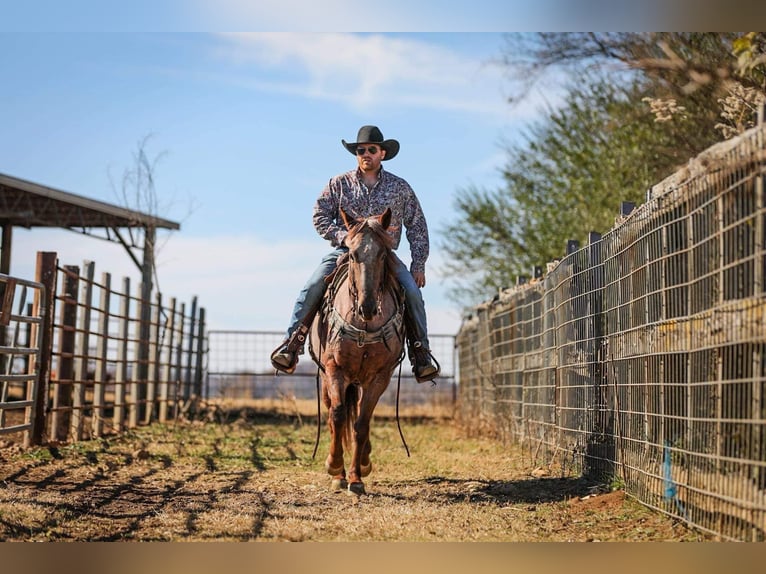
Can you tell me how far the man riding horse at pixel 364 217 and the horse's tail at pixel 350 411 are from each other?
51 cm

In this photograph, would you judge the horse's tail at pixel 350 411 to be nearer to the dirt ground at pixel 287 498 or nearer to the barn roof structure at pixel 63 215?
the dirt ground at pixel 287 498

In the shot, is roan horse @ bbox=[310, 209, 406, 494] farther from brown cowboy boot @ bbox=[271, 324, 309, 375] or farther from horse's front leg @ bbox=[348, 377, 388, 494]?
brown cowboy boot @ bbox=[271, 324, 309, 375]

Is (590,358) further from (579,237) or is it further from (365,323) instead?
(579,237)

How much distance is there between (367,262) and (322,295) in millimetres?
1240

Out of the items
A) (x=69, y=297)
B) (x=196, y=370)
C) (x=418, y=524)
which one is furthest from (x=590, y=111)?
(x=418, y=524)

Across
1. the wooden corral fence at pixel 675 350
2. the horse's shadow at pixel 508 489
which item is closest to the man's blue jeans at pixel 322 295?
the horse's shadow at pixel 508 489

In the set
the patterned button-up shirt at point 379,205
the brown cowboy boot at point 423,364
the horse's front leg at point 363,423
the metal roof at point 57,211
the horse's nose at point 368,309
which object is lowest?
the horse's front leg at point 363,423

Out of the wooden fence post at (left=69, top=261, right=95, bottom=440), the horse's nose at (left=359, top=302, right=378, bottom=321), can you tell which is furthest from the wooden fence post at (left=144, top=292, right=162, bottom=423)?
the horse's nose at (left=359, top=302, right=378, bottom=321)

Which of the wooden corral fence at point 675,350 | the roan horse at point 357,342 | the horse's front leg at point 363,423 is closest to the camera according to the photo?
the wooden corral fence at point 675,350

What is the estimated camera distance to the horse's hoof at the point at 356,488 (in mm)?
7469

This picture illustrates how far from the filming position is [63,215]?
61.7 ft

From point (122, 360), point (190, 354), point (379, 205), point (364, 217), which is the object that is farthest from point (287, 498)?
point (190, 354)

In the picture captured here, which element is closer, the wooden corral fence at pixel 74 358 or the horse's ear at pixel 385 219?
the horse's ear at pixel 385 219

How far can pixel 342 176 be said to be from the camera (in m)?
8.46
